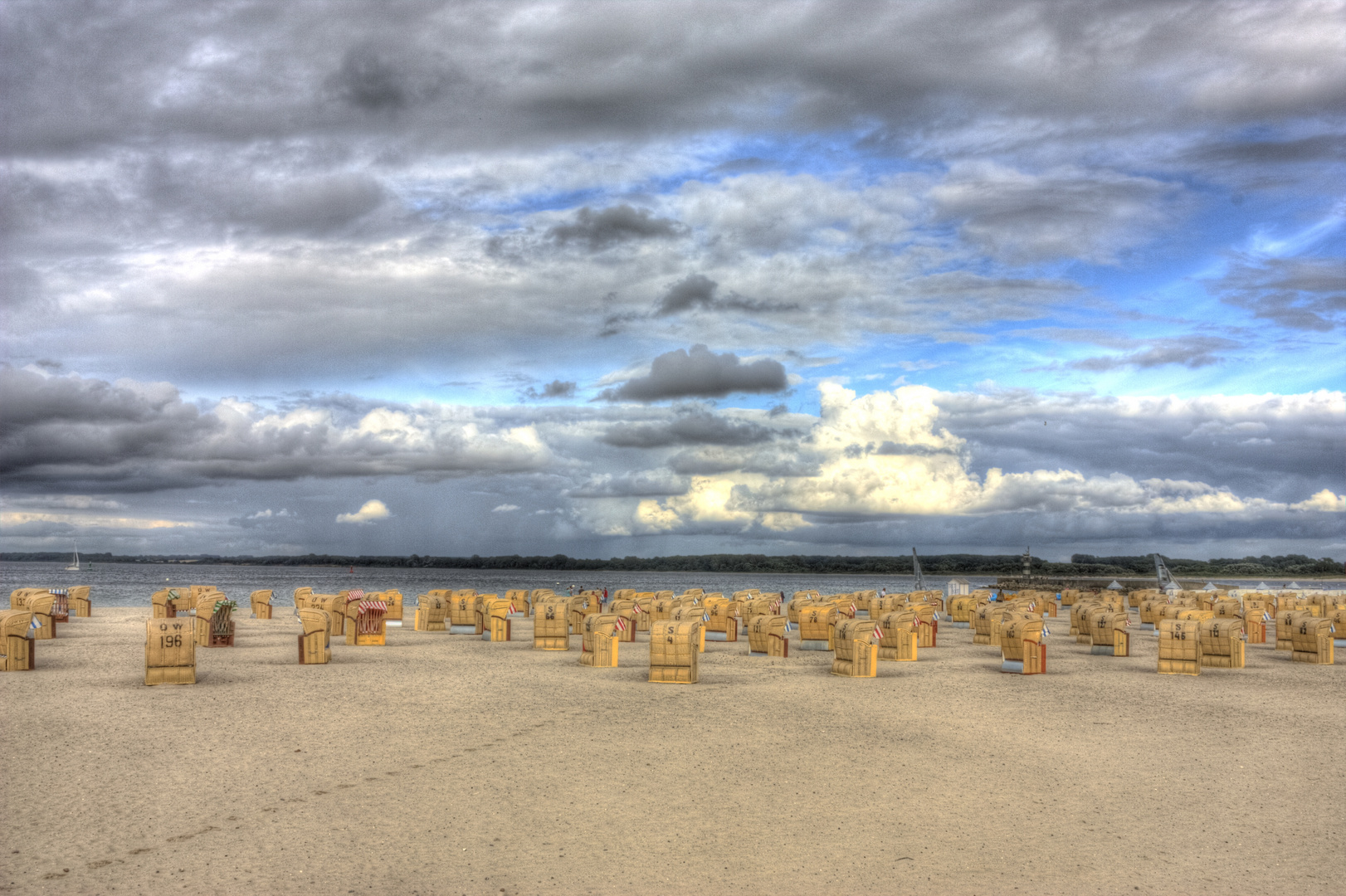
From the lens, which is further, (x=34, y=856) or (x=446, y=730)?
(x=446, y=730)

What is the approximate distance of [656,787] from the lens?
42.5 ft

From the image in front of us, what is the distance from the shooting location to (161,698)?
1933 cm

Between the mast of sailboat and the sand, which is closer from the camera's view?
the sand

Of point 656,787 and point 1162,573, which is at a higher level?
point 656,787

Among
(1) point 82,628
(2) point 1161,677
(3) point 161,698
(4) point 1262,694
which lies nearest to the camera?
(3) point 161,698

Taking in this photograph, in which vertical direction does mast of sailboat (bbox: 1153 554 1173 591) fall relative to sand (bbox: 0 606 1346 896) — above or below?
below

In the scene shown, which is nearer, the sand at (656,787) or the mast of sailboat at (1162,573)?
the sand at (656,787)

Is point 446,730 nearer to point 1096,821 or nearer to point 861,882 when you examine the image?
point 861,882

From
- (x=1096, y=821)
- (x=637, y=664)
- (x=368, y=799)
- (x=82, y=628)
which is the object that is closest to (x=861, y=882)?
Answer: (x=1096, y=821)

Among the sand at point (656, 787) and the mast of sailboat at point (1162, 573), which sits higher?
the sand at point (656, 787)

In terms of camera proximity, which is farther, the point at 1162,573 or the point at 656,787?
the point at 1162,573

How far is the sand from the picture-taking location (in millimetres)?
9688

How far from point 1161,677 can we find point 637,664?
49.6 ft

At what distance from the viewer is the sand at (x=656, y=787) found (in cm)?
969
